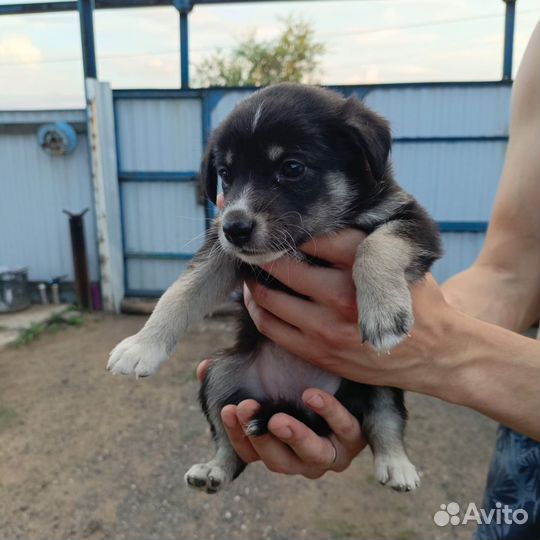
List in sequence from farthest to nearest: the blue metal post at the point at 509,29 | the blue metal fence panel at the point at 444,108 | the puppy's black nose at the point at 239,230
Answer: the blue metal fence panel at the point at 444,108
the blue metal post at the point at 509,29
the puppy's black nose at the point at 239,230

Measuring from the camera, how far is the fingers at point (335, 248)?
6.53 feet

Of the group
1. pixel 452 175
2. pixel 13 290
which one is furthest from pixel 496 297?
pixel 13 290

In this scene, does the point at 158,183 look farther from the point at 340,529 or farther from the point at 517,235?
the point at 517,235

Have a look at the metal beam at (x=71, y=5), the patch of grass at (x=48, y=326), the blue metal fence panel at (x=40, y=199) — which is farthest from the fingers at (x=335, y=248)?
the blue metal fence panel at (x=40, y=199)

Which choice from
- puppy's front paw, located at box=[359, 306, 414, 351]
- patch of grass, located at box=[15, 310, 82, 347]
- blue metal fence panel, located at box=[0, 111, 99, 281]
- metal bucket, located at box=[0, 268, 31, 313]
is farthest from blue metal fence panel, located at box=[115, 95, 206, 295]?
puppy's front paw, located at box=[359, 306, 414, 351]

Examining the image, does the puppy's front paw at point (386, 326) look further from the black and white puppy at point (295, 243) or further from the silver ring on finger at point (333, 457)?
the silver ring on finger at point (333, 457)

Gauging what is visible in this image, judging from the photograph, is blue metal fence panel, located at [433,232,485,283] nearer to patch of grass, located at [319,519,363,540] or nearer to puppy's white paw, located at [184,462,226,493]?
patch of grass, located at [319,519,363,540]

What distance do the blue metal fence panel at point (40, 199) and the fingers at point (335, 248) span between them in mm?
6930

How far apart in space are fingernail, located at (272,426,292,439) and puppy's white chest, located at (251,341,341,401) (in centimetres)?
31

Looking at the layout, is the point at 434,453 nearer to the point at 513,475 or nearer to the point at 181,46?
the point at 513,475

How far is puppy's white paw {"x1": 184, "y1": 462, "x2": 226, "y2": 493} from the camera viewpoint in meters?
2.39

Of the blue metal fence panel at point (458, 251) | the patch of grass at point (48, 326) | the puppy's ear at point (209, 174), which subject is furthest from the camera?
the blue metal fence panel at point (458, 251)

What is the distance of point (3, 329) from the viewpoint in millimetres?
7262

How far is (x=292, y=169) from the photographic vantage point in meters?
1.97
